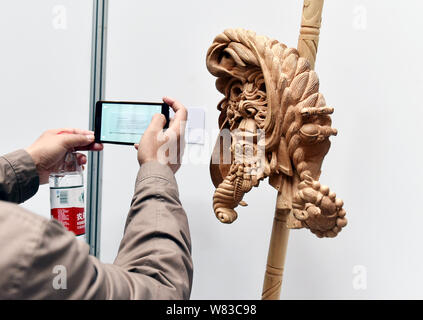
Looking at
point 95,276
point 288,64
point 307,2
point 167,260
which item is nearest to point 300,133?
point 288,64

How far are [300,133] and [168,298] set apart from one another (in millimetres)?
450

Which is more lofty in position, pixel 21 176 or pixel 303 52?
pixel 303 52

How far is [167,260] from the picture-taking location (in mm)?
708

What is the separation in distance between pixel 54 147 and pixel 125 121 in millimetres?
163

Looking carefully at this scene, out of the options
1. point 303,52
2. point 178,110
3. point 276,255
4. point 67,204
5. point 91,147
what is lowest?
point 276,255

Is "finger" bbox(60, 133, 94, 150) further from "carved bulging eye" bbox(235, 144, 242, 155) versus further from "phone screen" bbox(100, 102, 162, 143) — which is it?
"carved bulging eye" bbox(235, 144, 242, 155)

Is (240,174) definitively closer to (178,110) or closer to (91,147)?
(178,110)

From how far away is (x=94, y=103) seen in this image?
1385mm

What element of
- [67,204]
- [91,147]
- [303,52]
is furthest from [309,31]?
[67,204]

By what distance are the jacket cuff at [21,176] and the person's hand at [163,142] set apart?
10.1 inches

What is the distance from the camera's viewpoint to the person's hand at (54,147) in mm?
→ 1036
